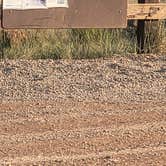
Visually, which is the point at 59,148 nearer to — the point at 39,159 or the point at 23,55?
the point at 39,159

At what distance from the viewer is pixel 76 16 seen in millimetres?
10195

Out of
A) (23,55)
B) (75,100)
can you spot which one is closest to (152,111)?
(75,100)

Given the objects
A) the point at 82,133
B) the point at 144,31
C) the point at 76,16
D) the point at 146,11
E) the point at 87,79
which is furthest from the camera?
the point at 144,31

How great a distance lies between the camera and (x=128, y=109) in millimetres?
7305

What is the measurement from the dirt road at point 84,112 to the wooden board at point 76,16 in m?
0.85

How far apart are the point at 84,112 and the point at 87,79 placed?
139 cm

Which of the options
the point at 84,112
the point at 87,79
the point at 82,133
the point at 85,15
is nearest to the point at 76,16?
the point at 85,15

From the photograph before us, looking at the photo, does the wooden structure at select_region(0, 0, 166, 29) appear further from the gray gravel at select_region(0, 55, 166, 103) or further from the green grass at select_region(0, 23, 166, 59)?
the gray gravel at select_region(0, 55, 166, 103)

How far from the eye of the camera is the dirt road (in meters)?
5.91

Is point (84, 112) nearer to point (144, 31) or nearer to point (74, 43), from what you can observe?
point (74, 43)

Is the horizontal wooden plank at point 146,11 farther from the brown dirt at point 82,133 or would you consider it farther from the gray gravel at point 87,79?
the brown dirt at point 82,133

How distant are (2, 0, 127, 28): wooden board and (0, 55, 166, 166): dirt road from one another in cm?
85

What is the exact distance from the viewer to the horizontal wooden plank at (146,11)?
10.4 m

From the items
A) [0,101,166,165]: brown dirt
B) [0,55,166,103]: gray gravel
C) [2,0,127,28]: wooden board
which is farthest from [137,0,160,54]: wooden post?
[0,101,166,165]: brown dirt
